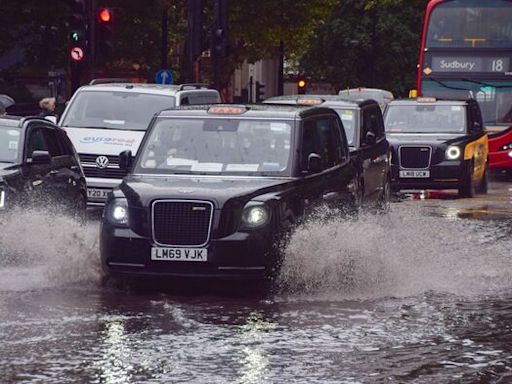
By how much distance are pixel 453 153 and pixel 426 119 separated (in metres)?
1.55

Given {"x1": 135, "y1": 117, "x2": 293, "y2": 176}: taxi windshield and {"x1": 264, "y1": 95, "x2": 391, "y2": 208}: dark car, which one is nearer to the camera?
{"x1": 135, "y1": 117, "x2": 293, "y2": 176}: taxi windshield

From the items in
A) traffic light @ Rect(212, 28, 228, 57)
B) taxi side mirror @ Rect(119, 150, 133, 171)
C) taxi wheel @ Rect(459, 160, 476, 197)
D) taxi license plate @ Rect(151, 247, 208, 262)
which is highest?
traffic light @ Rect(212, 28, 228, 57)

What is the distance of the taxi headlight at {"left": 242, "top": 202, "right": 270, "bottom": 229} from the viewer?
12.5 meters

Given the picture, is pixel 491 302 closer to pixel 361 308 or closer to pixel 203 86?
pixel 361 308

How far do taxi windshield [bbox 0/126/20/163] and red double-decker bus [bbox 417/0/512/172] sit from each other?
18.7 metres

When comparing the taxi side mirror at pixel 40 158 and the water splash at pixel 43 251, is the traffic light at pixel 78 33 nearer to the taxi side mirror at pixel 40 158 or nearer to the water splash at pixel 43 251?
the taxi side mirror at pixel 40 158

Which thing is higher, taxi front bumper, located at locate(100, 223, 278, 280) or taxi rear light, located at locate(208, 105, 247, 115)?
taxi rear light, located at locate(208, 105, 247, 115)

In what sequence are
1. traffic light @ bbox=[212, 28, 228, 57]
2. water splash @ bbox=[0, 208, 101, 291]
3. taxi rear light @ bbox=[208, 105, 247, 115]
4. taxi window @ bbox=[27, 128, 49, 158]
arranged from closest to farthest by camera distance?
water splash @ bbox=[0, 208, 101, 291] < taxi rear light @ bbox=[208, 105, 247, 115] < taxi window @ bbox=[27, 128, 49, 158] < traffic light @ bbox=[212, 28, 228, 57]

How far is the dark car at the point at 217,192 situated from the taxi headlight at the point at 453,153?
12314 millimetres

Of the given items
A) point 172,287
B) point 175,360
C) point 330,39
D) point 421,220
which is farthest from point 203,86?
point 330,39

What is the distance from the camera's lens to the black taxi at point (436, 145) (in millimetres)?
27172

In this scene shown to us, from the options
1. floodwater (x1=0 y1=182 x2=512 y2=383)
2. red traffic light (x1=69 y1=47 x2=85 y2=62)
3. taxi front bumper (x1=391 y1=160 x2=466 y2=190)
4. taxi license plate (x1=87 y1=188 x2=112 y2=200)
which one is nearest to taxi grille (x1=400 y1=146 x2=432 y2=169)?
taxi front bumper (x1=391 y1=160 x2=466 y2=190)

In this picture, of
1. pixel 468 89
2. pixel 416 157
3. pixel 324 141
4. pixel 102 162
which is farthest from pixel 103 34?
pixel 324 141

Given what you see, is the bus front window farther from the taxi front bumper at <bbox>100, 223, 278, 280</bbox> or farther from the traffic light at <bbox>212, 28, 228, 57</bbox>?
the taxi front bumper at <bbox>100, 223, 278, 280</bbox>
